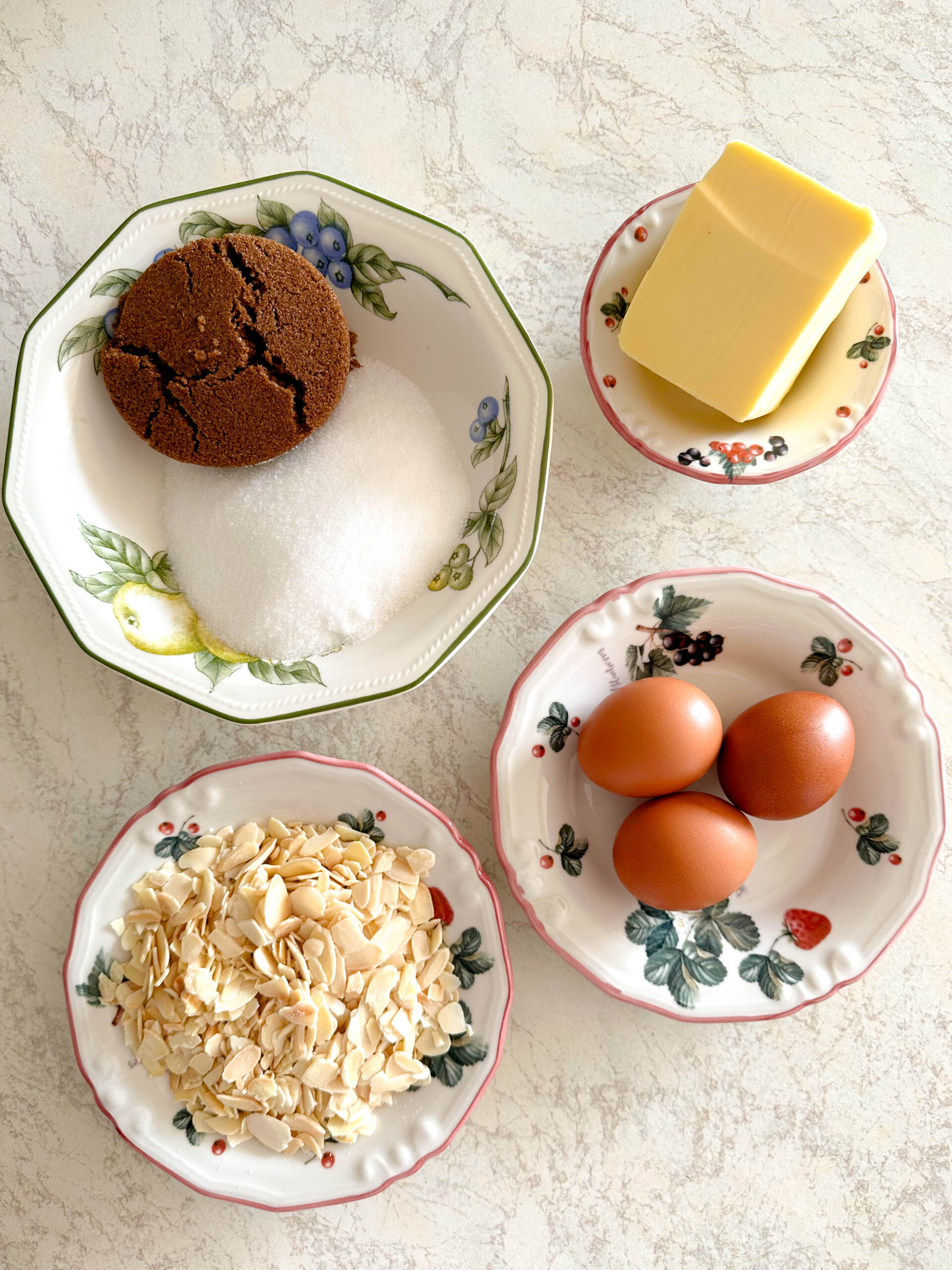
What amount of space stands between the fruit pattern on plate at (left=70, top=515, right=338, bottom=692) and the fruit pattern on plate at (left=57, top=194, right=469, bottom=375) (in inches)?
7.4

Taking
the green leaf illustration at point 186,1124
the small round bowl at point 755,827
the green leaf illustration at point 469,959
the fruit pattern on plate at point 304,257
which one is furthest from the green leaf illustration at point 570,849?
the fruit pattern on plate at point 304,257

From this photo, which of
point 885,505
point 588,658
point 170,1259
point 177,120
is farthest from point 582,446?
point 170,1259

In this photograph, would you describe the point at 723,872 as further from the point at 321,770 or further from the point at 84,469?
the point at 84,469

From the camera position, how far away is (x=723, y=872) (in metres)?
0.85

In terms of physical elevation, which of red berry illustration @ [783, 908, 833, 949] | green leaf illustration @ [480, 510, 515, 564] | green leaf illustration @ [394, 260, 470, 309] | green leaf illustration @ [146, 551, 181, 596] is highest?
green leaf illustration @ [394, 260, 470, 309]

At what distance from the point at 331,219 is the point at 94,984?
84 cm

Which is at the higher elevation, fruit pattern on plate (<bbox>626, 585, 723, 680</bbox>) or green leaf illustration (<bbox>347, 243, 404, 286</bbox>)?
green leaf illustration (<bbox>347, 243, 404, 286</bbox>)

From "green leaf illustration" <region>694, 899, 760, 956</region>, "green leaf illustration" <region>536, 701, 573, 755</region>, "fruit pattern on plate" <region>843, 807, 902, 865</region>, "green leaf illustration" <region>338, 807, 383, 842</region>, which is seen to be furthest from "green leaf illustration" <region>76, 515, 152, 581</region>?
"fruit pattern on plate" <region>843, 807, 902, 865</region>

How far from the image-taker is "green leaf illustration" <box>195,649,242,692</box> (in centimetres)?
85

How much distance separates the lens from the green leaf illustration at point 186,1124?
90 cm

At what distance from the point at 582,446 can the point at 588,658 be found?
26 cm

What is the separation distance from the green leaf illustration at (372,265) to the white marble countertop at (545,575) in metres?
0.16

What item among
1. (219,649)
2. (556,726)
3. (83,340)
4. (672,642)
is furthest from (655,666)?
(83,340)

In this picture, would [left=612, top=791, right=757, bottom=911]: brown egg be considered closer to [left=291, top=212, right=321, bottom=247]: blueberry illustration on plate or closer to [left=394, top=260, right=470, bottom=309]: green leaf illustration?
[left=394, top=260, right=470, bottom=309]: green leaf illustration
